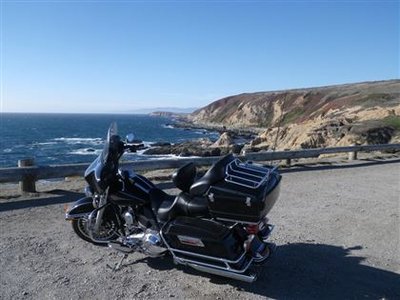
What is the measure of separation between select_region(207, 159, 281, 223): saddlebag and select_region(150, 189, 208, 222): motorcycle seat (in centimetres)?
16

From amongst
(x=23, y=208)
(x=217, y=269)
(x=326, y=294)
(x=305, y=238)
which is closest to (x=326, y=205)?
(x=305, y=238)

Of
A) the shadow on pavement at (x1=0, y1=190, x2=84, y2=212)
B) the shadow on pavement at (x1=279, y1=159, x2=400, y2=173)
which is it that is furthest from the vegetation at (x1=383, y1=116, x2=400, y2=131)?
the shadow on pavement at (x1=0, y1=190, x2=84, y2=212)

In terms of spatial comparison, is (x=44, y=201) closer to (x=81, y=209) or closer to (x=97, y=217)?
(x=81, y=209)

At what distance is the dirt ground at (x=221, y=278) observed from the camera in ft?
16.7

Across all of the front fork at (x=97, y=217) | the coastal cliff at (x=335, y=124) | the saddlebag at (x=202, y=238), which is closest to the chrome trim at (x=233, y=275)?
the saddlebag at (x=202, y=238)

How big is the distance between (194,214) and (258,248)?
0.79 metres

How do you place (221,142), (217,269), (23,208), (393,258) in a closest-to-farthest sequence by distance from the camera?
(217,269)
(393,258)
(23,208)
(221,142)

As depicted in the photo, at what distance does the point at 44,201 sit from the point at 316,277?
5.53 metres

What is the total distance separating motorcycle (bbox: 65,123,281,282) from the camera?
4895 millimetres

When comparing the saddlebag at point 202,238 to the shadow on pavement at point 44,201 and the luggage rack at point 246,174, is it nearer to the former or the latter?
the luggage rack at point 246,174

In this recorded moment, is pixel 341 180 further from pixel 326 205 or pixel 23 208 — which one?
pixel 23 208

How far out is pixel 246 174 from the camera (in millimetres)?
5090

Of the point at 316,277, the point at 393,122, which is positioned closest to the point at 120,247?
the point at 316,277

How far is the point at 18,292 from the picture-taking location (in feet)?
16.4
